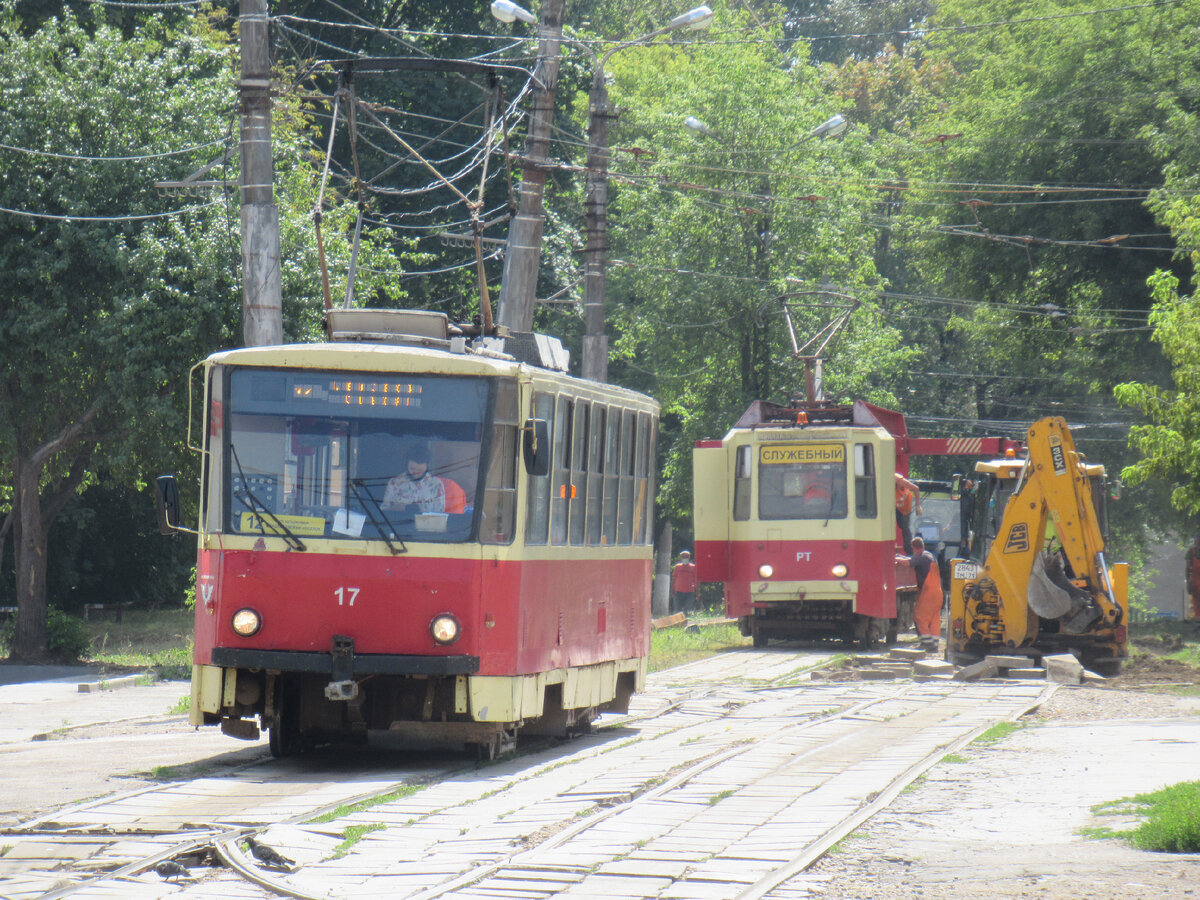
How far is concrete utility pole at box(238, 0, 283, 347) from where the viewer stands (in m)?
15.9

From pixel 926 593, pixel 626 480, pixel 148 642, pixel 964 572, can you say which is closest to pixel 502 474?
pixel 626 480

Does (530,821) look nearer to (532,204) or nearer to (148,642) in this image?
(532,204)

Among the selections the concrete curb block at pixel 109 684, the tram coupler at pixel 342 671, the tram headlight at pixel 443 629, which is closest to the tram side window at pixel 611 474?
the tram headlight at pixel 443 629

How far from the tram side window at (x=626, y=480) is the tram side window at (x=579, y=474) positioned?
3.23ft

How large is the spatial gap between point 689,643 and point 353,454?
1635 cm

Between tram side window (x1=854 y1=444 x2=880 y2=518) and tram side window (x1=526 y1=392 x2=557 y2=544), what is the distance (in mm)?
13117

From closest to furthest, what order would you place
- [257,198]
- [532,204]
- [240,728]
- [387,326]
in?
[240,728], [387,326], [257,198], [532,204]

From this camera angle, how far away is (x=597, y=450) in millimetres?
13516

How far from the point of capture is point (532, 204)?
1984 centimetres

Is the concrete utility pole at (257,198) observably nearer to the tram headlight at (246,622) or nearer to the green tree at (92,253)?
the tram headlight at (246,622)

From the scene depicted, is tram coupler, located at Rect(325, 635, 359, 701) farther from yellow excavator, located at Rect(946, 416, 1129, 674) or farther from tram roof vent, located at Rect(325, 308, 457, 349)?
yellow excavator, located at Rect(946, 416, 1129, 674)

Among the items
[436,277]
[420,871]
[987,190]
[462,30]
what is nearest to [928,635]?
[987,190]

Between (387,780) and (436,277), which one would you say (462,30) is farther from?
(387,780)

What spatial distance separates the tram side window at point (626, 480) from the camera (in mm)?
14227
